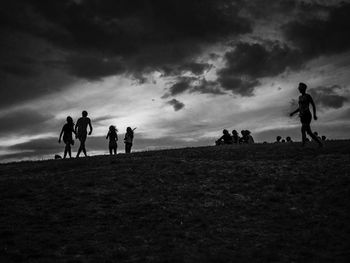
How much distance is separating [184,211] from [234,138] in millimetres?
23244

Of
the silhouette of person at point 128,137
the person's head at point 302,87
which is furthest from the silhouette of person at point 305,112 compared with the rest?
the silhouette of person at point 128,137

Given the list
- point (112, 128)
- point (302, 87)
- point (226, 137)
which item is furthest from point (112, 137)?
point (302, 87)

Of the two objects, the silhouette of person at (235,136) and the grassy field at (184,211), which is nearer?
the grassy field at (184,211)

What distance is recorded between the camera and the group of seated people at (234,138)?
3391 centimetres

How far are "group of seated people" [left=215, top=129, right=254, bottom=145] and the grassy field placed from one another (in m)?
13.1

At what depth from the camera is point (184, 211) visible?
13.0 metres

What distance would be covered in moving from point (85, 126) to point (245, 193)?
48.8 ft

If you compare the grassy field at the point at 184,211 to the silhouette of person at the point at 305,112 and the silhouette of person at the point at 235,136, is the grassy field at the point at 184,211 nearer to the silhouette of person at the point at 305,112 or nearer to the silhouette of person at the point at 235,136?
the silhouette of person at the point at 305,112

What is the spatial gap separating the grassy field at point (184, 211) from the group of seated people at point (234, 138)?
13.1 meters

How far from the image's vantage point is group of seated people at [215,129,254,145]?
33.9 m

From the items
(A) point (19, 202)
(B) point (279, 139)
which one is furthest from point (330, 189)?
(B) point (279, 139)

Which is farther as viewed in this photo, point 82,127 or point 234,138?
point 234,138

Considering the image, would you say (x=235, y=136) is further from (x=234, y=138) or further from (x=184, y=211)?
(x=184, y=211)

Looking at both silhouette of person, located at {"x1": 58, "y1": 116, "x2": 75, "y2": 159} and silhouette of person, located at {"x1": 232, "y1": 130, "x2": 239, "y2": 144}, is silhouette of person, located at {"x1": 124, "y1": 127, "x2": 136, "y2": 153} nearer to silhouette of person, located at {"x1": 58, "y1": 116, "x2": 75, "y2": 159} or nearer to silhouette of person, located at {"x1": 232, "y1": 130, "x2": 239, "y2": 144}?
silhouette of person, located at {"x1": 58, "y1": 116, "x2": 75, "y2": 159}
